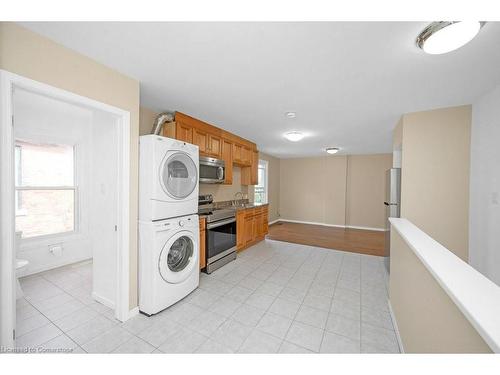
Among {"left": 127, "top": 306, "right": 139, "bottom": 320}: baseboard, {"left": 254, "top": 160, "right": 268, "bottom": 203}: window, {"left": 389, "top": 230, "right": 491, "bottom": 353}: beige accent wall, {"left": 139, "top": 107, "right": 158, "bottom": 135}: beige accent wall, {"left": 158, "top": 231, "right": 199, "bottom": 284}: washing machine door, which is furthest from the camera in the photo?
{"left": 254, "top": 160, "right": 268, "bottom": 203}: window

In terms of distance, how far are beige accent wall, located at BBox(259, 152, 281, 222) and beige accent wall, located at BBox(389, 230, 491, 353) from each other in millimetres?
5080

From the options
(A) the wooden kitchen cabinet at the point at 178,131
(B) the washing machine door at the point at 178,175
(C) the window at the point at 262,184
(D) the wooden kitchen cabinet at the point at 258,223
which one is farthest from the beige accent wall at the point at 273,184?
(B) the washing machine door at the point at 178,175

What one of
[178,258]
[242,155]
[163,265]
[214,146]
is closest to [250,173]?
[242,155]

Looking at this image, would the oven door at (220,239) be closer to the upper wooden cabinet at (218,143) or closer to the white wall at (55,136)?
the upper wooden cabinet at (218,143)

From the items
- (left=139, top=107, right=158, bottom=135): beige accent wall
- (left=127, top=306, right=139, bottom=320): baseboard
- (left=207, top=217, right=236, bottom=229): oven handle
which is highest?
(left=139, top=107, right=158, bottom=135): beige accent wall

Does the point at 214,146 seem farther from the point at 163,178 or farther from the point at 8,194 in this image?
the point at 8,194

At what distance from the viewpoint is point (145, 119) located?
2.72m

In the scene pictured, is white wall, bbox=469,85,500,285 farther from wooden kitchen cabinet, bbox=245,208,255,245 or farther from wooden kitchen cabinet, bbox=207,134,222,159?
wooden kitchen cabinet, bbox=207,134,222,159

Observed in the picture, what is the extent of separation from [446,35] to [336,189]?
582 cm

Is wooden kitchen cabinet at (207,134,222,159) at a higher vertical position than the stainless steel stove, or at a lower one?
higher

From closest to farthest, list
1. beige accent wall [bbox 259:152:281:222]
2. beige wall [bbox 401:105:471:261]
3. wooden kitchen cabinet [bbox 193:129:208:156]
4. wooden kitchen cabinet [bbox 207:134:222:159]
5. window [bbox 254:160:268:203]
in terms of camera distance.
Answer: beige wall [bbox 401:105:471:261] → wooden kitchen cabinet [bbox 193:129:208:156] → wooden kitchen cabinet [bbox 207:134:222:159] → window [bbox 254:160:268:203] → beige accent wall [bbox 259:152:281:222]

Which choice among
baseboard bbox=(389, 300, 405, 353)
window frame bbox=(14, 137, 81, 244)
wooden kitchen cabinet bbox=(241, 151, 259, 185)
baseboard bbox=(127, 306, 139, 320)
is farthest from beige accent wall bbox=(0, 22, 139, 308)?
wooden kitchen cabinet bbox=(241, 151, 259, 185)

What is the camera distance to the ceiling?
4.16 ft

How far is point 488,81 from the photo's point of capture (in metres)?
1.83
